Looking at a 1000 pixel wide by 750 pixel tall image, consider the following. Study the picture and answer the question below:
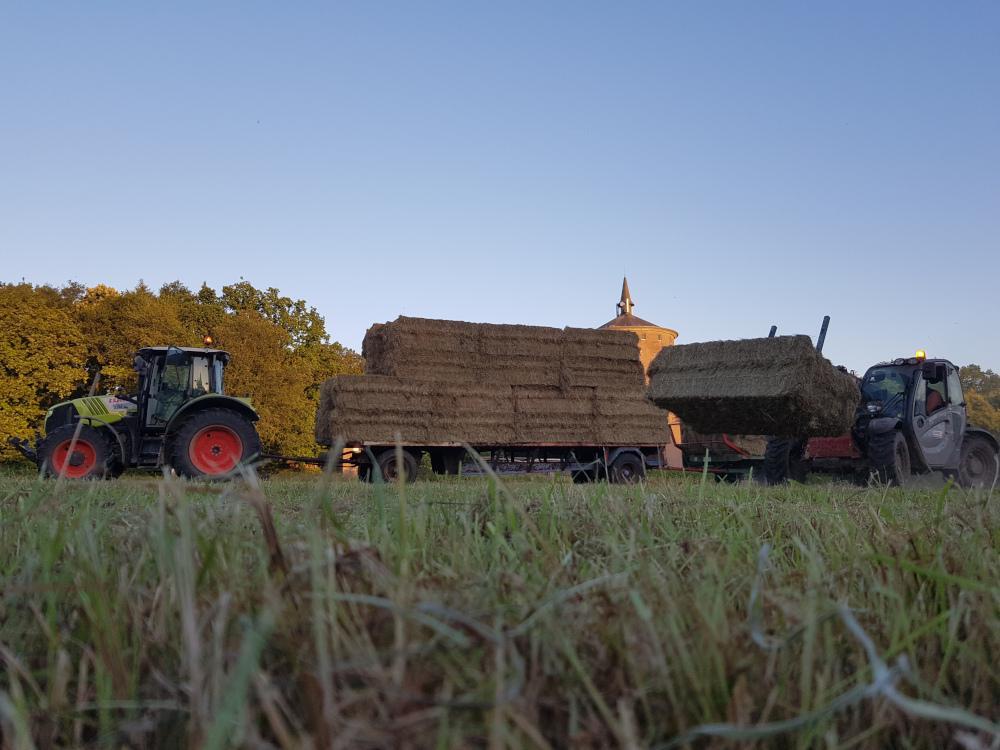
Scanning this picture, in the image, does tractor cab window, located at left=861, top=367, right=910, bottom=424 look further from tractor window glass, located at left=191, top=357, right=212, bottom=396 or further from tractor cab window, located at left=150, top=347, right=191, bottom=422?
tractor cab window, located at left=150, top=347, right=191, bottom=422

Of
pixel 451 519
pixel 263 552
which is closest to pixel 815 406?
pixel 451 519

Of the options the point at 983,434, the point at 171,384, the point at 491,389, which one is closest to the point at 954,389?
the point at 983,434

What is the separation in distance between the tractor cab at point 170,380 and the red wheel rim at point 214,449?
84 centimetres

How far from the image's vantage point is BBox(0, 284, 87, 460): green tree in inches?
1045

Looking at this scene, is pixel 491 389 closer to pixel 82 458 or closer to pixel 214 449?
pixel 214 449

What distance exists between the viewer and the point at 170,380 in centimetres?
1393

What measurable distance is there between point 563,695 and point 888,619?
681 millimetres

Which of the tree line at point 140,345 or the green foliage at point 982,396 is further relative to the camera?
the green foliage at point 982,396

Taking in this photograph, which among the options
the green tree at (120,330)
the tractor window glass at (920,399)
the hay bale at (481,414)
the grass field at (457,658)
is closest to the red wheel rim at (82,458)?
the hay bale at (481,414)

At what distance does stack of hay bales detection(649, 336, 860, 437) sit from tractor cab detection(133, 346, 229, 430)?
7594 mm

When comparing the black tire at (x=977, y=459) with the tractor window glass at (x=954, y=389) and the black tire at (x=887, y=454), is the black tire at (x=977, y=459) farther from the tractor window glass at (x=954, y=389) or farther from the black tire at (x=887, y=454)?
the black tire at (x=887, y=454)

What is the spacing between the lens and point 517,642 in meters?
A: 1.02

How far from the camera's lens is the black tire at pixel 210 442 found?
1302 centimetres

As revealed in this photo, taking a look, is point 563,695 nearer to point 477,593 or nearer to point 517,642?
point 517,642
